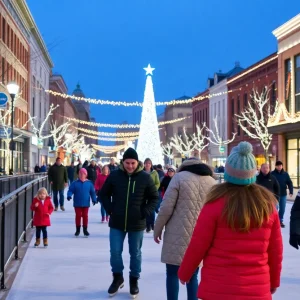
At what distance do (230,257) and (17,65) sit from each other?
47.9 m

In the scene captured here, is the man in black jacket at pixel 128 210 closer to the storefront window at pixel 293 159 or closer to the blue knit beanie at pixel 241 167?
the blue knit beanie at pixel 241 167

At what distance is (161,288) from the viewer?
8172mm

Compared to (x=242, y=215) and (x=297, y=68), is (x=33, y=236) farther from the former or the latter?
(x=297, y=68)

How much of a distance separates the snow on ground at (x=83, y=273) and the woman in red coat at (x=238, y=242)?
383 centimetres

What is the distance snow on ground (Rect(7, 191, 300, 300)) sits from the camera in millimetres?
7820

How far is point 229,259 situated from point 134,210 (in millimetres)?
3992

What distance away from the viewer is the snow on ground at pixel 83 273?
7.82 m

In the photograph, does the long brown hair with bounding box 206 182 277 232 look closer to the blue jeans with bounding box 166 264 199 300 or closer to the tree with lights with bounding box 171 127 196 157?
the blue jeans with bounding box 166 264 199 300

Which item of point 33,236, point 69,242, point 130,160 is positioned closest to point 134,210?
point 130,160

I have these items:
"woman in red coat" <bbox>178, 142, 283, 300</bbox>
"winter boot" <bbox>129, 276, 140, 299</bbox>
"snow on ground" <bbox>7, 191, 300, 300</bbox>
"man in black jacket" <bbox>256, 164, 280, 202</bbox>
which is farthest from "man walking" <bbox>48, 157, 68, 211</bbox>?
"woman in red coat" <bbox>178, 142, 283, 300</bbox>

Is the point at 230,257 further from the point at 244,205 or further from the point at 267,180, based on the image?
the point at 267,180

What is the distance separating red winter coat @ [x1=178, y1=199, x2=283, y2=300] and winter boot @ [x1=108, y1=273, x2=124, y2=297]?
12.9 feet

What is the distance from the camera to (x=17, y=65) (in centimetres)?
4975

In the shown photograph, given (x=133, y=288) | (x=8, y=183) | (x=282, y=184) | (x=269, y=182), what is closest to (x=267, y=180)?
(x=269, y=182)
